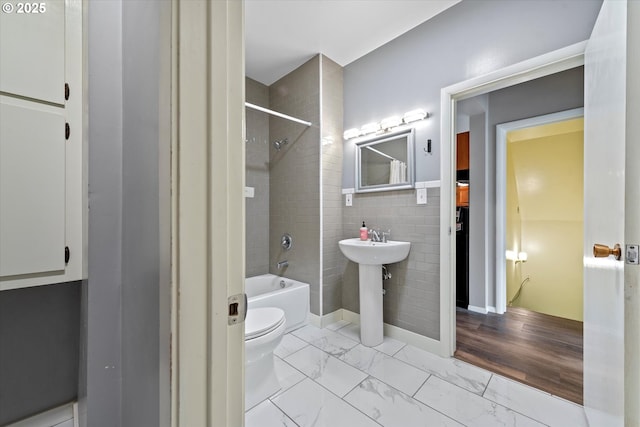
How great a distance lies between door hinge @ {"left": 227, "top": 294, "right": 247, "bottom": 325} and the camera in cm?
49

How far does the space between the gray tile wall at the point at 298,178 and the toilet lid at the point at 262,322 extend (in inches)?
33.2

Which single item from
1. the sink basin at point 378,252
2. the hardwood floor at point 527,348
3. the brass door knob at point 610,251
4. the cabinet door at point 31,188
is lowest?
the hardwood floor at point 527,348

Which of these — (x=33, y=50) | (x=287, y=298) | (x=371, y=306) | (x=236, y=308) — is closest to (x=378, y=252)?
(x=371, y=306)

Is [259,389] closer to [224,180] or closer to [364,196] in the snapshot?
[224,180]

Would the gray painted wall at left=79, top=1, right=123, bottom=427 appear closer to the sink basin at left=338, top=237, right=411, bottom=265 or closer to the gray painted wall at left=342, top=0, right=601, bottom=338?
the sink basin at left=338, top=237, right=411, bottom=265

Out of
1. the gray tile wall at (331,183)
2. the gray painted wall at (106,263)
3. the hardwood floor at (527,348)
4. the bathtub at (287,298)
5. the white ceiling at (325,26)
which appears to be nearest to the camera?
the gray painted wall at (106,263)

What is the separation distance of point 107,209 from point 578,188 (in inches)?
187

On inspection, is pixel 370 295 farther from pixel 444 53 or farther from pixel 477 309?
pixel 444 53

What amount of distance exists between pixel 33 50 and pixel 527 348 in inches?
131

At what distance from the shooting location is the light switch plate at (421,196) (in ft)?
6.69

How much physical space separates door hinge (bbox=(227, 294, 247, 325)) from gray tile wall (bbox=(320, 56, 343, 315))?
1952 mm

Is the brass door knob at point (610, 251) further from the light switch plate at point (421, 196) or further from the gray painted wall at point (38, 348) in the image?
the gray painted wall at point (38, 348)

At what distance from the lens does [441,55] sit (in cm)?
195

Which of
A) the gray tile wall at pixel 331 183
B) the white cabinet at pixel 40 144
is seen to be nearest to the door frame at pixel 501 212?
the gray tile wall at pixel 331 183
